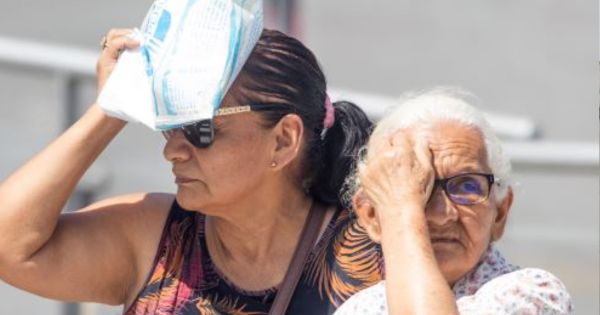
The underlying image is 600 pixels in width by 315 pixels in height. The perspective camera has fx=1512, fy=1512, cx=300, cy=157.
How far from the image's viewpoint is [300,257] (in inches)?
140

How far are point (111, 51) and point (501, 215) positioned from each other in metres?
1.00

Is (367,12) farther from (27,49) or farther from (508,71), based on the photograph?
(27,49)

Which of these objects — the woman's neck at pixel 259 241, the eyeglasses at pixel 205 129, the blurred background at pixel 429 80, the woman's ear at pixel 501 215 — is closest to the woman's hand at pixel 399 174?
the woman's ear at pixel 501 215

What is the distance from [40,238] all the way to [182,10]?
2.11ft

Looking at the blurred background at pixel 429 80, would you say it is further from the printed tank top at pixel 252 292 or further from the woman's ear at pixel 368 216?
the woman's ear at pixel 368 216

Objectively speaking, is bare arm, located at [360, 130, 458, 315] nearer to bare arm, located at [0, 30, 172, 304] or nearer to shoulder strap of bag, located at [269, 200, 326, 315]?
shoulder strap of bag, located at [269, 200, 326, 315]

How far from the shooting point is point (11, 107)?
5129mm

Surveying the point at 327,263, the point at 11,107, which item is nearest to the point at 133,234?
the point at 327,263

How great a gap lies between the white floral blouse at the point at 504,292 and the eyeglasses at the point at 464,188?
152 mm

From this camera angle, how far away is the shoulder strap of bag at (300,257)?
349cm

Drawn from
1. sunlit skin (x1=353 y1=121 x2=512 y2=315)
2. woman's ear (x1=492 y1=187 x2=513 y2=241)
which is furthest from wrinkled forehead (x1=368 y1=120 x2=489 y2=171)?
woman's ear (x1=492 y1=187 x2=513 y2=241)

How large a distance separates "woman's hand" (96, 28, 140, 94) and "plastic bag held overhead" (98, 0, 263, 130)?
0.32 feet

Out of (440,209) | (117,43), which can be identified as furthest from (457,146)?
(117,43)

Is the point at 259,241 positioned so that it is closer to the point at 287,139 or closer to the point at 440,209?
the point at 287,139
